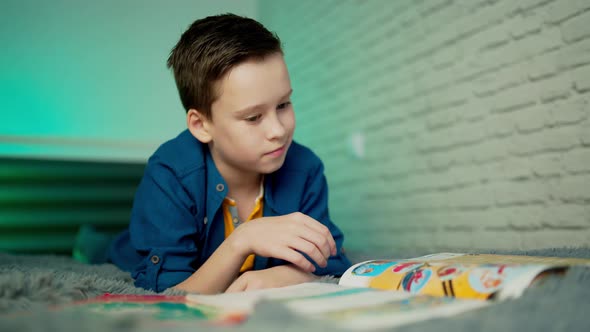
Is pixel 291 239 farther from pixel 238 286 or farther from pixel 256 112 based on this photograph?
pixel 256 112

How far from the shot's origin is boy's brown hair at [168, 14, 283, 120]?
41.3 inches

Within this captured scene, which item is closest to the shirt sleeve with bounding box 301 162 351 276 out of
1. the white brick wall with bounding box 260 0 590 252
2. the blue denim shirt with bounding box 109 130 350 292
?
the blue denim shirt with bounding box 109 130 350 292

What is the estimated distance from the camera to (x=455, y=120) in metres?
1.80

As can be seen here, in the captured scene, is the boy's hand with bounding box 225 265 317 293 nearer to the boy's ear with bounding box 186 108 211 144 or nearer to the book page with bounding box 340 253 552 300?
the book page with bounding box 340 253 552 300

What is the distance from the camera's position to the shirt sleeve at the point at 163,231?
989mm

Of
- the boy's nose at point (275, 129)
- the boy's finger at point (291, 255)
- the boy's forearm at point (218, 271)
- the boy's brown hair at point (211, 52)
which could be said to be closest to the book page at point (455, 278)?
the boy's finger at point (291, 255)

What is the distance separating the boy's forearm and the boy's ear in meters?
0.36

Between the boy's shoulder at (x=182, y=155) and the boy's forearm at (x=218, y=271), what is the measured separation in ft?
1.03

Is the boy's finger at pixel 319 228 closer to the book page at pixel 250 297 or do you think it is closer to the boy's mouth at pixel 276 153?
the book page at pixel 250 297

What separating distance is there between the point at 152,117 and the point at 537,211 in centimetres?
199

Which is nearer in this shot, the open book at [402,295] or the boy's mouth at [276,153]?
the open book at [402,295]

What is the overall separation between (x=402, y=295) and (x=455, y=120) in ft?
4.35

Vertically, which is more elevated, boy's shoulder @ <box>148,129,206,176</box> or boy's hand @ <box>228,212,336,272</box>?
boy's shoulder @ <box>148,129,206,176</box>

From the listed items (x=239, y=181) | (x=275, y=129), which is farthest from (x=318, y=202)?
(x=275, y=129)
